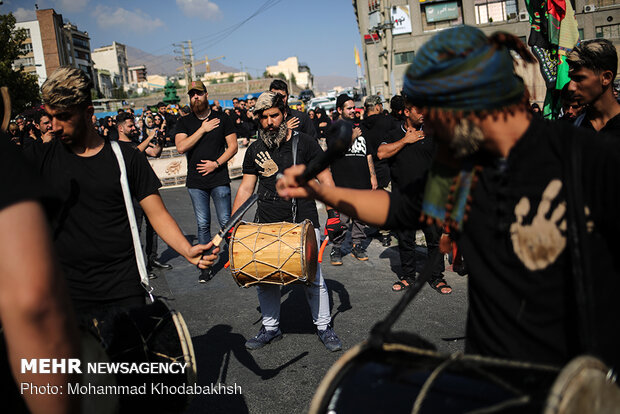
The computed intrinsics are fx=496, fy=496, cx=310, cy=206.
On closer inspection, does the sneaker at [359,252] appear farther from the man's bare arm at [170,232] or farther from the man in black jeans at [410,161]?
the man's bare arm at [170,232]

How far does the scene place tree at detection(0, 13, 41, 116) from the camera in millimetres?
26797

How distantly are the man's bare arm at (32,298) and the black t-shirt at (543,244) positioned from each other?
4.28 feet

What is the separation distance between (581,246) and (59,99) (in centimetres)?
251

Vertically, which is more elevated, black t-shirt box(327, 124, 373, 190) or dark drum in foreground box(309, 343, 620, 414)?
black t-shirt box(327, 124, 373, 190)

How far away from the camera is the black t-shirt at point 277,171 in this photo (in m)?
4.52

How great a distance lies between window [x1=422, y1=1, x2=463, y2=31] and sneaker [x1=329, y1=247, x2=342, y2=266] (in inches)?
1830

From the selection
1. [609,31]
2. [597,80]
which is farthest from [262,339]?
[609,31]

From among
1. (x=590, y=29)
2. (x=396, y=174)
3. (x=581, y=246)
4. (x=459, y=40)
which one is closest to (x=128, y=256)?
A: (x=459, y=40)

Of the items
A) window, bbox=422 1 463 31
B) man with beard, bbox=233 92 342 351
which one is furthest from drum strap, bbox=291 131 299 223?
window, bbox=422 1 463 31

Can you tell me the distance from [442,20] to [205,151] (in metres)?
48.1

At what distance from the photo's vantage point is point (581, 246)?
144 cm

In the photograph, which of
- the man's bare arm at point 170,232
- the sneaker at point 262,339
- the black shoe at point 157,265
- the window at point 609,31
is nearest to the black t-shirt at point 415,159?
the sneaker at point 262,339

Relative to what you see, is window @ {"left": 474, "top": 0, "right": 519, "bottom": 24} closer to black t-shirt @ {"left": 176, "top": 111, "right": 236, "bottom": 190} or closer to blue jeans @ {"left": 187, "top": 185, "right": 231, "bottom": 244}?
black t-shirt @ {"left": 176, "top": 111, "right": 236, "bottom": 190}

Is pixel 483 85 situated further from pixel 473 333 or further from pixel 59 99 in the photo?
pixel 59 99
